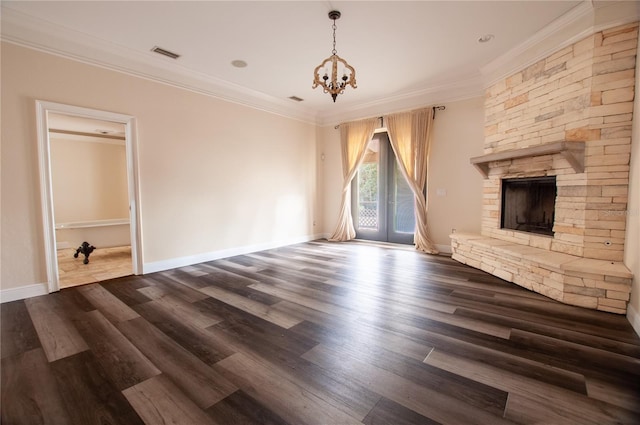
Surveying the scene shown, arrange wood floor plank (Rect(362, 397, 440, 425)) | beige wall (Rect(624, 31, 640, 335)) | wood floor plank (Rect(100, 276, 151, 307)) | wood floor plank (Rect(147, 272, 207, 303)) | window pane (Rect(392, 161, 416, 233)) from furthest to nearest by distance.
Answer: window pane (Rect(392, 161, 416, 233)), wood floor plank (Rect(147, 272, 207, 303)), wood floor plank (Rect(100, 276, 151, 307)), beige wall (Rect(624, 31, 640, 335)), wood floor plank (Rect(362, 397, 440, 425))

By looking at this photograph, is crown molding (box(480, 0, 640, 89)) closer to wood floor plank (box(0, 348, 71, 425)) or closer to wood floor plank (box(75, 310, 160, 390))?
wood floor plank (box(75, 310, 160, 390))

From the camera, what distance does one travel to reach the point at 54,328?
253cm

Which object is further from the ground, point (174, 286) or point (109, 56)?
point (109, 56)

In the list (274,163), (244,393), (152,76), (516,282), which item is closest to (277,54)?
(152,76)

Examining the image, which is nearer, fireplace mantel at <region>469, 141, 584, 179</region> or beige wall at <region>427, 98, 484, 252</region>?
fireplace mantel at <region>469, 141, 584, 179</region>

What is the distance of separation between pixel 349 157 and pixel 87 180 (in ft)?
22.0

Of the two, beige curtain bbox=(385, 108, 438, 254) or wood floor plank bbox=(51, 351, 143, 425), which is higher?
beige curtain bbox=(385, 108, 438, 254)

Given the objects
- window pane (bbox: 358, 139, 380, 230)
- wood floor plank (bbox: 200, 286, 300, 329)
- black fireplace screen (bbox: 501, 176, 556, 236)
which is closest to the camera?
wood floor plank (bbox: 200, 286, 300, 329)

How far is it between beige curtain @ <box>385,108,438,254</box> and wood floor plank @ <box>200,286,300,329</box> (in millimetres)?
3682

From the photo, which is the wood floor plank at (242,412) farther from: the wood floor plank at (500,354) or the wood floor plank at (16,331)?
the wood floor plank at (16,331)

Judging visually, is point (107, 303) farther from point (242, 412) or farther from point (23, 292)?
point (242, 412)

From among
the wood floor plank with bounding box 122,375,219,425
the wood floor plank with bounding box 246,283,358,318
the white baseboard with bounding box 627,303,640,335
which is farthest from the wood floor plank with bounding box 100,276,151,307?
the white baseboard with bounding box 627,303,640,335

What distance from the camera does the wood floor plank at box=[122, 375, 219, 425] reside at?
1481 millimetres

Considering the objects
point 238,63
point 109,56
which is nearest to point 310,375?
point 238,63
